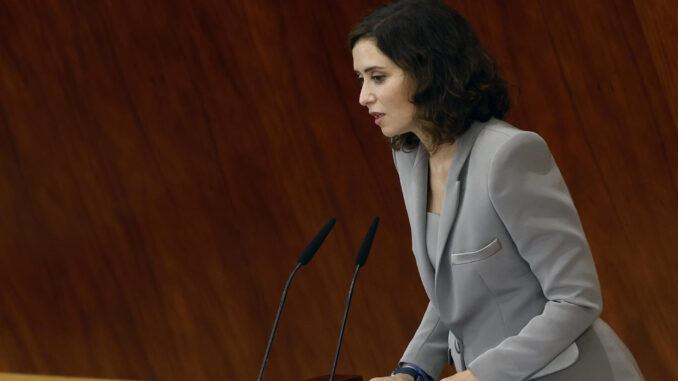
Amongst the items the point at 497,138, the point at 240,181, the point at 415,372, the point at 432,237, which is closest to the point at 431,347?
the point at 415,372

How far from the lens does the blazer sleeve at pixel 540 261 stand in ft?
2.40

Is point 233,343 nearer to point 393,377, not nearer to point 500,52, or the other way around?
point 500,52

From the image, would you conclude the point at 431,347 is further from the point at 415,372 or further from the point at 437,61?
the point at 437,61

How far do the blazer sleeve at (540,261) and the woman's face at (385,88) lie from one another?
13 centimetres

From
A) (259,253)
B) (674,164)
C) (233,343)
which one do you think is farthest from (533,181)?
(233,343)

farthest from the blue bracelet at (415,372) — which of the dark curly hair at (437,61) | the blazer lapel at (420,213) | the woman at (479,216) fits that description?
the dark curly hair at (437,61)

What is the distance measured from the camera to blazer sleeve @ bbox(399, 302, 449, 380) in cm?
91

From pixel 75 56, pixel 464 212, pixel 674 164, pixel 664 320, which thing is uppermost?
pixel 75 56

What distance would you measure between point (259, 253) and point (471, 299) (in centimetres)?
113

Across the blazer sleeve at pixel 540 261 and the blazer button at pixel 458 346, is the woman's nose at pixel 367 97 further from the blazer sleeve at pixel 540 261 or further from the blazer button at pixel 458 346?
the blazer button at pixel 458 346

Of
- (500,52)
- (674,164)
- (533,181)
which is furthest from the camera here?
(500,52)

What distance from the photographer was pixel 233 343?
195cm

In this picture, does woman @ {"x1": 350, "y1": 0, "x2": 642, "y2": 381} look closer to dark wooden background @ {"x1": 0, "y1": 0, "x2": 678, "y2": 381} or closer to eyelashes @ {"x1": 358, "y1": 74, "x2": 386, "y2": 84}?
eyelashes @ {"x1": 358, "y1": 74, "x2": 386, "y2": 84}

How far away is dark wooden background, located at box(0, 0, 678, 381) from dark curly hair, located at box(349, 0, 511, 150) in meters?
0.74
